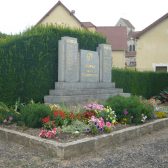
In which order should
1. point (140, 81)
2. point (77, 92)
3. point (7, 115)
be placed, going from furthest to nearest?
1. point (140, 81)
2. point (77, 92)
3. point (7, 115)

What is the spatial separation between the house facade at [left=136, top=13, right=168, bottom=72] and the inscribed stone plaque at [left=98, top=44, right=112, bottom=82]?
48.3ft

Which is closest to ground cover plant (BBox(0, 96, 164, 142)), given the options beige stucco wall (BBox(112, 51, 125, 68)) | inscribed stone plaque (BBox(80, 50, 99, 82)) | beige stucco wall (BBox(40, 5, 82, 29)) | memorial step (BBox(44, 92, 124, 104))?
memorial step (BBox(44, 92, 124, 104))

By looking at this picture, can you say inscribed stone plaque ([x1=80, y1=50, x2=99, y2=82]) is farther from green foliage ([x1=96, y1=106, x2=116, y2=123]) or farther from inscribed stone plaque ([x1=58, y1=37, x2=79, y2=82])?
green foliage ([x1=96, y1=106, x2=116, y2=123])

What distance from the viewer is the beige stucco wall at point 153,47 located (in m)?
27.2

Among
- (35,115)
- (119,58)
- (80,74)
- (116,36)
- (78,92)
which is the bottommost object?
(35,115)

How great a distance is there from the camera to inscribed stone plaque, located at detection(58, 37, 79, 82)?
11.1m

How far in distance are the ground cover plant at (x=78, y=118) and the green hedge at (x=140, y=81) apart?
7.73 meters

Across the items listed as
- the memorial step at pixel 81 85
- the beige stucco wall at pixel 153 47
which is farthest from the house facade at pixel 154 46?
the memorial step at pixel 81 85

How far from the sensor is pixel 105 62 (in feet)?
44.2

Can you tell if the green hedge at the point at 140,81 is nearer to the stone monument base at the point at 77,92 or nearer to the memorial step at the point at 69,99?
the stone monument base at the point at 77,92

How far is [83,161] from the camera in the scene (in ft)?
19.4

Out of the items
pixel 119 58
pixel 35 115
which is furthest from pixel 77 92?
pixel 119 58

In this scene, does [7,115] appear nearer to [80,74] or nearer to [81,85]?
[81,85]

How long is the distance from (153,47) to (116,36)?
73.2ft
